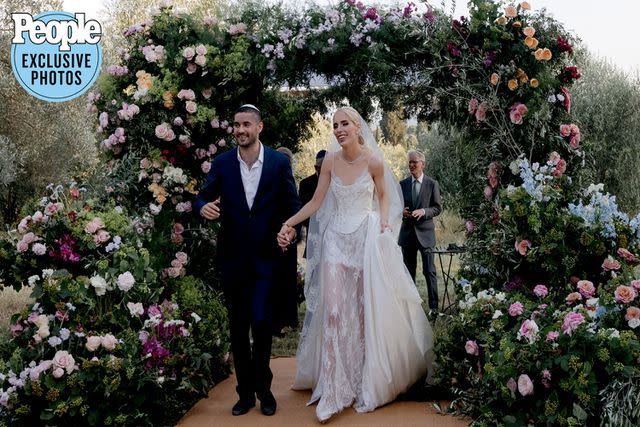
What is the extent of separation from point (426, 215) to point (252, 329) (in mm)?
4132

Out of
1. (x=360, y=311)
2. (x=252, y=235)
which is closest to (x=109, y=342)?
(x=252, y=235)

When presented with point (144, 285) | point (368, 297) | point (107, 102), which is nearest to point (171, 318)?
point (144, 285)

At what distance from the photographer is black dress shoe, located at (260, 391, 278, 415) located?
202 inches

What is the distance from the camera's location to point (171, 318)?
17.7 feet

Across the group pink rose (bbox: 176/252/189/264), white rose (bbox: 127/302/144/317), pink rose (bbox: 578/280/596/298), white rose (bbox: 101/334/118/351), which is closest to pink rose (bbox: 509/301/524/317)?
pink rose (bbox: 578/280/596/298)

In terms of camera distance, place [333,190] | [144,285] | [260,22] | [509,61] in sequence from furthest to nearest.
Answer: [260,22], [509,61], [333,190], [144,285]

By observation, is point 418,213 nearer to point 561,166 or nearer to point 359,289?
point 561,166

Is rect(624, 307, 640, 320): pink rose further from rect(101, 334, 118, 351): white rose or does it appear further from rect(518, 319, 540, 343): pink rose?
rect(101, 334, 118, 351): white rose

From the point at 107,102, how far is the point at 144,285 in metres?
2.66

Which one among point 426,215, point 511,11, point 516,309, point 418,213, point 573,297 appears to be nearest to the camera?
point 573,297

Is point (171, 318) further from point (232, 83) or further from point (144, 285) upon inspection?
point (232, 83)

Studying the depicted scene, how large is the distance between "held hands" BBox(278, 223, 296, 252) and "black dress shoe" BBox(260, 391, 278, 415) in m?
1.13

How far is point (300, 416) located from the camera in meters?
5.12

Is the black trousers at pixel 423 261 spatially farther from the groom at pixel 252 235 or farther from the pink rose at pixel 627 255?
the groom at pixel 252 235
